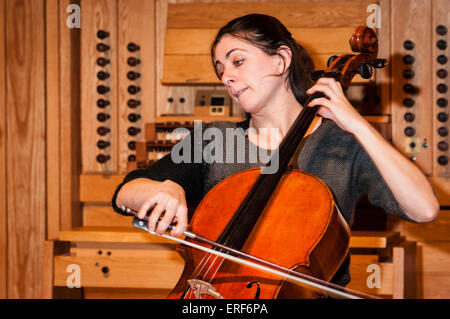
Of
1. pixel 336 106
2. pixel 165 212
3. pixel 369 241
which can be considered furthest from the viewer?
pixel 369 241

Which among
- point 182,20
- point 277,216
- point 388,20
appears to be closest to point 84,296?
point 182,20

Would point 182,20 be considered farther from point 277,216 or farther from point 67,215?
point 277,216

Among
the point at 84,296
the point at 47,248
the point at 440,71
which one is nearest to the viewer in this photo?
the point at 47,248

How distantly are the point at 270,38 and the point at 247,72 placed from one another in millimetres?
142

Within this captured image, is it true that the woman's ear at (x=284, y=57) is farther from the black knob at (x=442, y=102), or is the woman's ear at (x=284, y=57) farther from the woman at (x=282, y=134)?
the black knob at (x=442, y=102)

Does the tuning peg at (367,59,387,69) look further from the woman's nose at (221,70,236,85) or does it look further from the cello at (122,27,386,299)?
the woman's nose at (221,70,236,85)

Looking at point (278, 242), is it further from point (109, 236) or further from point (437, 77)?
point (437, 77)

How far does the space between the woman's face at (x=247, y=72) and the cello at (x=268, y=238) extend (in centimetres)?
19

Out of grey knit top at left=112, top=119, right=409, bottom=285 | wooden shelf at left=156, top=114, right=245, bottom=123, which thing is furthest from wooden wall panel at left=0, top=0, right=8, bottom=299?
grey knit top at left=112, top=119, right=409, bottom=285

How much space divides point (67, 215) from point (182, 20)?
3.90 ft

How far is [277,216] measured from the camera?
110 centimetres

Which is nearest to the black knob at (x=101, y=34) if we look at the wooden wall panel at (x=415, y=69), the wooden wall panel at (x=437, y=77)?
the wooden wall panel at (x=415, y=69)

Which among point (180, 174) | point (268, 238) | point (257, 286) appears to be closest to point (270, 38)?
point (180, 174)

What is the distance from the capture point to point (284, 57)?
1.46m
